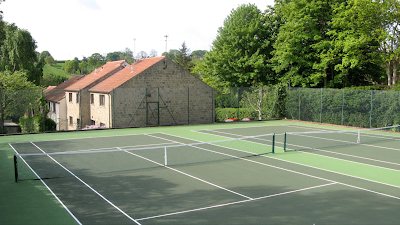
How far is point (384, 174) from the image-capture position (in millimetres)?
11766

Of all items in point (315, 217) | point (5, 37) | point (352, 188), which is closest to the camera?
point (315, 217)

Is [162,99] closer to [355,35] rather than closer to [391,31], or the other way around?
[355,35]

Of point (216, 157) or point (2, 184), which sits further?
point (216, 157)

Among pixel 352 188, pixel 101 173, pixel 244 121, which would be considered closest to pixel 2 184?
pixel 101 173

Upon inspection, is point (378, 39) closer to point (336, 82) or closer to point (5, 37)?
point (336, 82)

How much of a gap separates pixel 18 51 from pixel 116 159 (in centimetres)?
3890

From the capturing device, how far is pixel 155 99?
27016mm

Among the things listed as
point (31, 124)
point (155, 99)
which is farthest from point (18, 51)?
point (155, 99)

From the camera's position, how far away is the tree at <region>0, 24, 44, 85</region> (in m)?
45.1

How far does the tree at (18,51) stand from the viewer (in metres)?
45.1

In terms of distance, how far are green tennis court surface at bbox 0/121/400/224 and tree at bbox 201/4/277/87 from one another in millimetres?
25717

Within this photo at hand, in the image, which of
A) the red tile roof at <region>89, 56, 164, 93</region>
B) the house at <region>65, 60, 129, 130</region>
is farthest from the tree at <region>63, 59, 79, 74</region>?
the red tile roof at <region>89, 56, 164, 93</region>

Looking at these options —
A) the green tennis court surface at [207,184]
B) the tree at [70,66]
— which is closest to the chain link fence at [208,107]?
the green tennis court surface at [207,184]

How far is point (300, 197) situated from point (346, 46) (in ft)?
86.9
